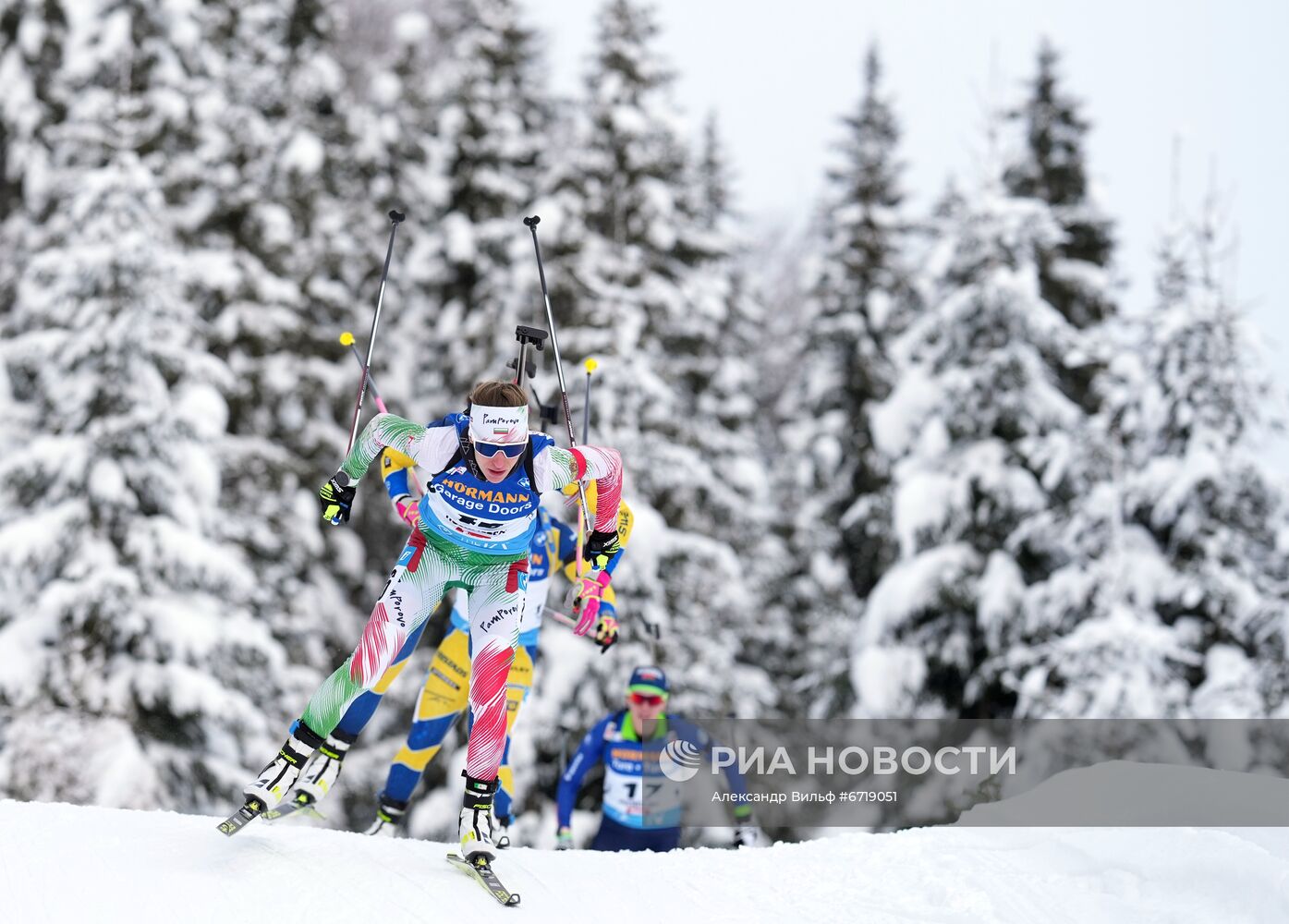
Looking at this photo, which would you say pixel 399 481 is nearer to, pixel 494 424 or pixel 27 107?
pixel 494 424

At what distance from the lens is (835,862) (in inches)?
251

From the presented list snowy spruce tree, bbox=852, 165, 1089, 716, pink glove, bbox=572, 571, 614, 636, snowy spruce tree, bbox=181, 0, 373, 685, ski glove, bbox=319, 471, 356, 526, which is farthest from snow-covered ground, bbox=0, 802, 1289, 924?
snowy spruce tree, bbox=181, 0, 373, 685

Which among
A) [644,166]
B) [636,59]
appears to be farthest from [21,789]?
[636,59]

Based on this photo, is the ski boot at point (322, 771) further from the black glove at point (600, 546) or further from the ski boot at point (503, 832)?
the black glove at point (600, 546)

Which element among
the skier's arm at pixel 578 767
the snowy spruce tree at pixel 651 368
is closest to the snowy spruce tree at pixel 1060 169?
the snowy spruce tree at pixel 651 368

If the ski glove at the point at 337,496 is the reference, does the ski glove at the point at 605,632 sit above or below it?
below

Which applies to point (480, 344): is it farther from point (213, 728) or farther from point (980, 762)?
point (980, 762)

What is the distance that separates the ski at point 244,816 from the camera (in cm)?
515

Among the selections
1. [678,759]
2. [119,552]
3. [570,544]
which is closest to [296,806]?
[570,544]

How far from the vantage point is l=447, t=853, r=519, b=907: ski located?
5.19 meters

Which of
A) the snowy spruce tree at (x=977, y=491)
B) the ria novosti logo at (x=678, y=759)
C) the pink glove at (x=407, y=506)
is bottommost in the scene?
the ria novosti logo at (x=678, y=759)

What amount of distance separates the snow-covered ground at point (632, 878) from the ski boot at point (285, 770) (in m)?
0.35

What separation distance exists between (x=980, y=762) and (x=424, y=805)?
7.37 metres

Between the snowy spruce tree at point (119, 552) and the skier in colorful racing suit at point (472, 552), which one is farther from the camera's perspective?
the snowy spruce tree at point (119, 552)
